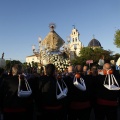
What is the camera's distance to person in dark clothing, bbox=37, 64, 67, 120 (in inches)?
247

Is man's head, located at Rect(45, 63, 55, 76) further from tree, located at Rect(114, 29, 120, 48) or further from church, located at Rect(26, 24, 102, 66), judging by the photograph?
tree, located at Rect(114, 29, 120, 48)

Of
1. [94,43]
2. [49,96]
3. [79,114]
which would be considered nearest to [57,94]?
[49,96]

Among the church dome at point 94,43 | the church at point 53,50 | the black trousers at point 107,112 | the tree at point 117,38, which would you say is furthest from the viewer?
the church dome at point 94,43

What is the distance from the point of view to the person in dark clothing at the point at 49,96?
6266 mm

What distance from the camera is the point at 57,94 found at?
6.33 metres

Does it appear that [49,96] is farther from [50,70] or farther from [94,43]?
[94,43]

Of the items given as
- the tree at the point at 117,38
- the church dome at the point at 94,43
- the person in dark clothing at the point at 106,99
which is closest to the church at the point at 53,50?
the tree at the point at 117,38

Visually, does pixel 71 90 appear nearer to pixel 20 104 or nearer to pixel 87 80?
pixel 87 80

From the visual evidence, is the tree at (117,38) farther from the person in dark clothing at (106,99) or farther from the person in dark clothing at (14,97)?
the person in dark clothing at (14,97)

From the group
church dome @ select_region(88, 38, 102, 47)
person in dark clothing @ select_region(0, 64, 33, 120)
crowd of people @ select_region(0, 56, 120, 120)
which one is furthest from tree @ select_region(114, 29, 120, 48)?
church dome @ select_region(88, 38, 102, 47)

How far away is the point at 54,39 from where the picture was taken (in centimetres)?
4147
